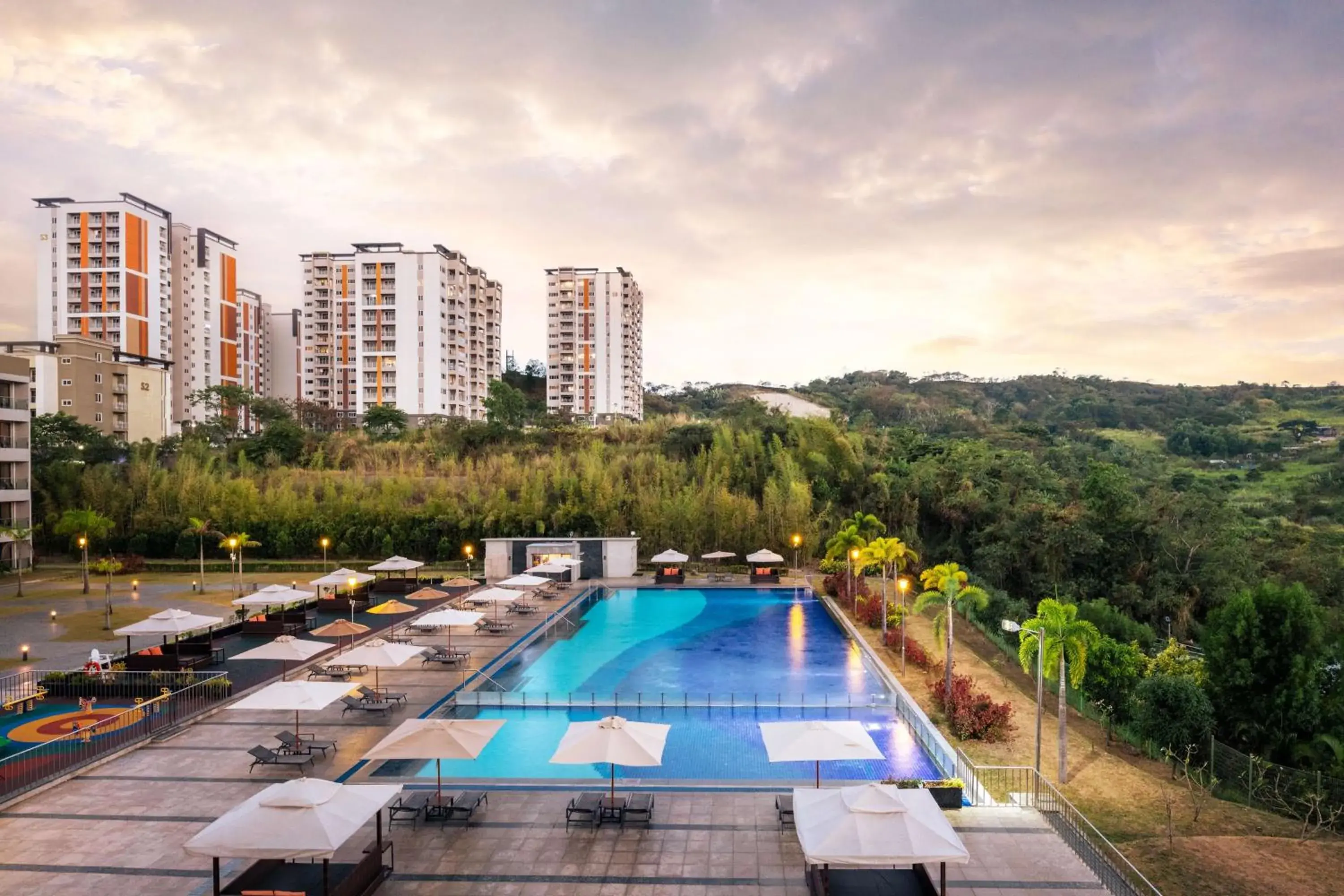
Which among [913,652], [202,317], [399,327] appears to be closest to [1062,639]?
[913,652]

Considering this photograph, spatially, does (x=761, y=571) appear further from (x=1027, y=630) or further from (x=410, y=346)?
(x=410, y=346)

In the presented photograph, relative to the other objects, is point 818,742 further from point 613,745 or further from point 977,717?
point 977,717

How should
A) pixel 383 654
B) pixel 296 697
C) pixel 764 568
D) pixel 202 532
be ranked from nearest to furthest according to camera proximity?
pixel 296 697, pixel 383 654, pixel 764 568, pixel 202 532

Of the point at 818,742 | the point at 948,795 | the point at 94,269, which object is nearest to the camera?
the point at 818,742

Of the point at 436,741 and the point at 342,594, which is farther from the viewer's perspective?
the point at 342,594

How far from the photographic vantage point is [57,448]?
38562mm

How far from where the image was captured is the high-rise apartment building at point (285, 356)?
9325 centimetres

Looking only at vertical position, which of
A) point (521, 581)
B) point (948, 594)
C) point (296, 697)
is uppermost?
point (948, 594)

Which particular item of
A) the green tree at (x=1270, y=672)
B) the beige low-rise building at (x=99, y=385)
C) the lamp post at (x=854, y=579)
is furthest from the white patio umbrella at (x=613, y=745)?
the beige low-rise building at (x=99, y=385)

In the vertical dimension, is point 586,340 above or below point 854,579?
above

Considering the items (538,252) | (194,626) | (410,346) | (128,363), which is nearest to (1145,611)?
(194,626)

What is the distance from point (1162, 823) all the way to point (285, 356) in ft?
337

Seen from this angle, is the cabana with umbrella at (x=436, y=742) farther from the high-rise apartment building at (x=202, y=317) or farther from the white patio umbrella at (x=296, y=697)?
the high-rise apartment building at (x=202, y=317)

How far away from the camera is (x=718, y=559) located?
97.7 feet
